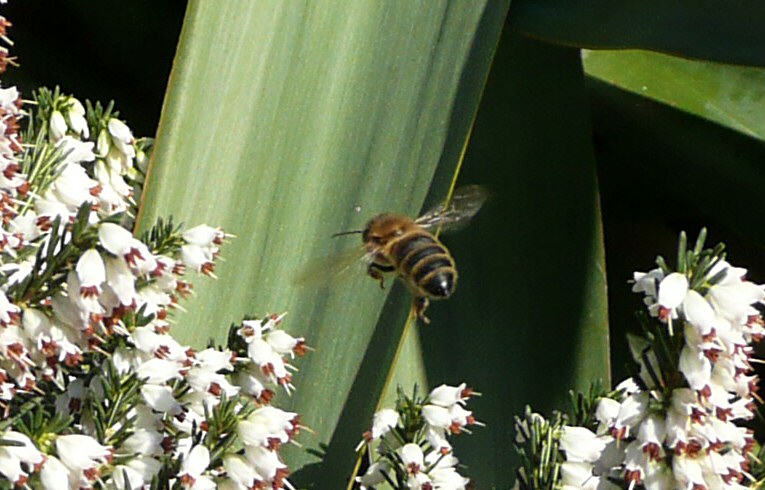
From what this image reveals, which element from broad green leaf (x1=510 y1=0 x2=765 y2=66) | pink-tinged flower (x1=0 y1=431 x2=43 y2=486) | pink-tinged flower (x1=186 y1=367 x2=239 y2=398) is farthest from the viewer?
broad green leaf (x1=510 y1=0 x2=765 y2=66)

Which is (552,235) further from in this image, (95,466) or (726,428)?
(95,466)

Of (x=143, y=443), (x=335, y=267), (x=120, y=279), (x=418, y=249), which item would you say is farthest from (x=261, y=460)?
(x=418, y=249)

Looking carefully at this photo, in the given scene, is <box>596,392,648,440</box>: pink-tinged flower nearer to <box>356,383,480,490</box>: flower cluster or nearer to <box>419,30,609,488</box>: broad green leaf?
<box>356,383,480,490</box>: flower cluster

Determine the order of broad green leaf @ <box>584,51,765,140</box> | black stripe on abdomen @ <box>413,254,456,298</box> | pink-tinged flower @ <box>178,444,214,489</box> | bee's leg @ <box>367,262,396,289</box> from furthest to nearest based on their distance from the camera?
broad green leaf @ <box>584,51,765,140</box> < bee's leg @ <box>367,262,396,289</box> < black stripe on abdomen @ <box>413,254,456,298</box> < pink-tinged flower @ <box>178,444,214,489</box>

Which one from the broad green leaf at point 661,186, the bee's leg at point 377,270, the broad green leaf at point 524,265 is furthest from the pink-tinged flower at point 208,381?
the broad green leaf at point 661,186

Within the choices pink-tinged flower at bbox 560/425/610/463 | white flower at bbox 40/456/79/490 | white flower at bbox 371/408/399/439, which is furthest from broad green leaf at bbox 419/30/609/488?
white flower at bbox 40/456/79/490

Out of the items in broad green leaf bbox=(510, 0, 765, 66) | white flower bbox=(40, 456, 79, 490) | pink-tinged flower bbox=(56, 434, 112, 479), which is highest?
broad green leaf bbox=(510, 0, 765, 66)

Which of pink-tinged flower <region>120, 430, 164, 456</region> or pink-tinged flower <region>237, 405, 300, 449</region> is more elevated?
pink-tinged flower <region>237, 405, 300, 449</region>

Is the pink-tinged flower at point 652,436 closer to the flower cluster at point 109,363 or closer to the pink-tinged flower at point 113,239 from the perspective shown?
the flower cluster at point 109,363
